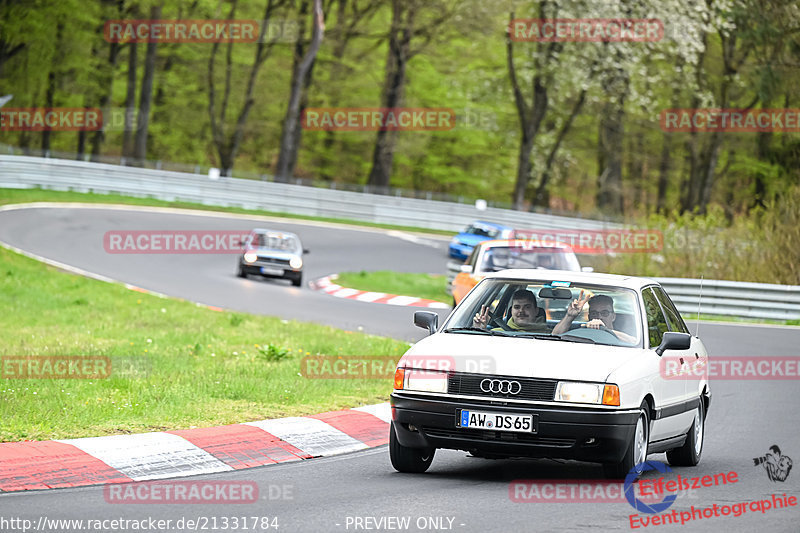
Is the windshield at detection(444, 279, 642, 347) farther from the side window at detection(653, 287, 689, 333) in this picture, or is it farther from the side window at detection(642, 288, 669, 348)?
the side window at detection(653, 287, 689, 333)

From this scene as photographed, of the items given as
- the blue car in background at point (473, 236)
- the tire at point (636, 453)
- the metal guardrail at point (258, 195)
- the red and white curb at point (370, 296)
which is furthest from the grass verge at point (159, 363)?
the metal guardrail at point (258, 195)

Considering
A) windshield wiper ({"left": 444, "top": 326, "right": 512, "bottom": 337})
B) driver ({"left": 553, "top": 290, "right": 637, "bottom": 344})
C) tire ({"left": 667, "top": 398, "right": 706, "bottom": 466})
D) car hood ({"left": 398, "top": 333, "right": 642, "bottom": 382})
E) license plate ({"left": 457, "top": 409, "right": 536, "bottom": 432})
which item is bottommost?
tire ({"left": 667, "top": 398, "right": 706, "bottom": 466})

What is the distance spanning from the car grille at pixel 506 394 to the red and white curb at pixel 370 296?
1722cm

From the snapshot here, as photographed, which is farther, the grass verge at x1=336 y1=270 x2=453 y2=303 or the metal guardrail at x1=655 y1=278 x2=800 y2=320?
the grass verge at x1=336 y1=270 x2=453 y2=303

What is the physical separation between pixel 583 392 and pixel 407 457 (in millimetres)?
1400

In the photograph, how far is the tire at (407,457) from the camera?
838 centimetres

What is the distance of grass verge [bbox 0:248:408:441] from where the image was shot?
9.79 meters

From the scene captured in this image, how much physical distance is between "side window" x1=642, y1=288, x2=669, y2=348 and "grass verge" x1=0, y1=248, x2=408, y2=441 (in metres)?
3.31

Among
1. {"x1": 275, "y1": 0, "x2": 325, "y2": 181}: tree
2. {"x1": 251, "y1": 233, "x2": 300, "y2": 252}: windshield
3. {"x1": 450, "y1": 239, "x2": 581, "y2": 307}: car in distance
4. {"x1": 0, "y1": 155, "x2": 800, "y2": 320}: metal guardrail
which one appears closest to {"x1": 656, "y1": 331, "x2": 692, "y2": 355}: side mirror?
{"x1": 450, "y1": 239, "x2": 581, "y2": 307}: car in distance

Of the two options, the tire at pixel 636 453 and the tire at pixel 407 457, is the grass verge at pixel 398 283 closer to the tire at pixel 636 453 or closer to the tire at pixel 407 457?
the tire at pixel 407 457

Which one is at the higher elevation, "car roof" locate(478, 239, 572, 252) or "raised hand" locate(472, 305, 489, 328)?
"car roof" locate(478, 239, 572, 252)

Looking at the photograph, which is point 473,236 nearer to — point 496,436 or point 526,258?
point 526,258

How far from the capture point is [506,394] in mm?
7863

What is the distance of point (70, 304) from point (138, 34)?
4143cm
